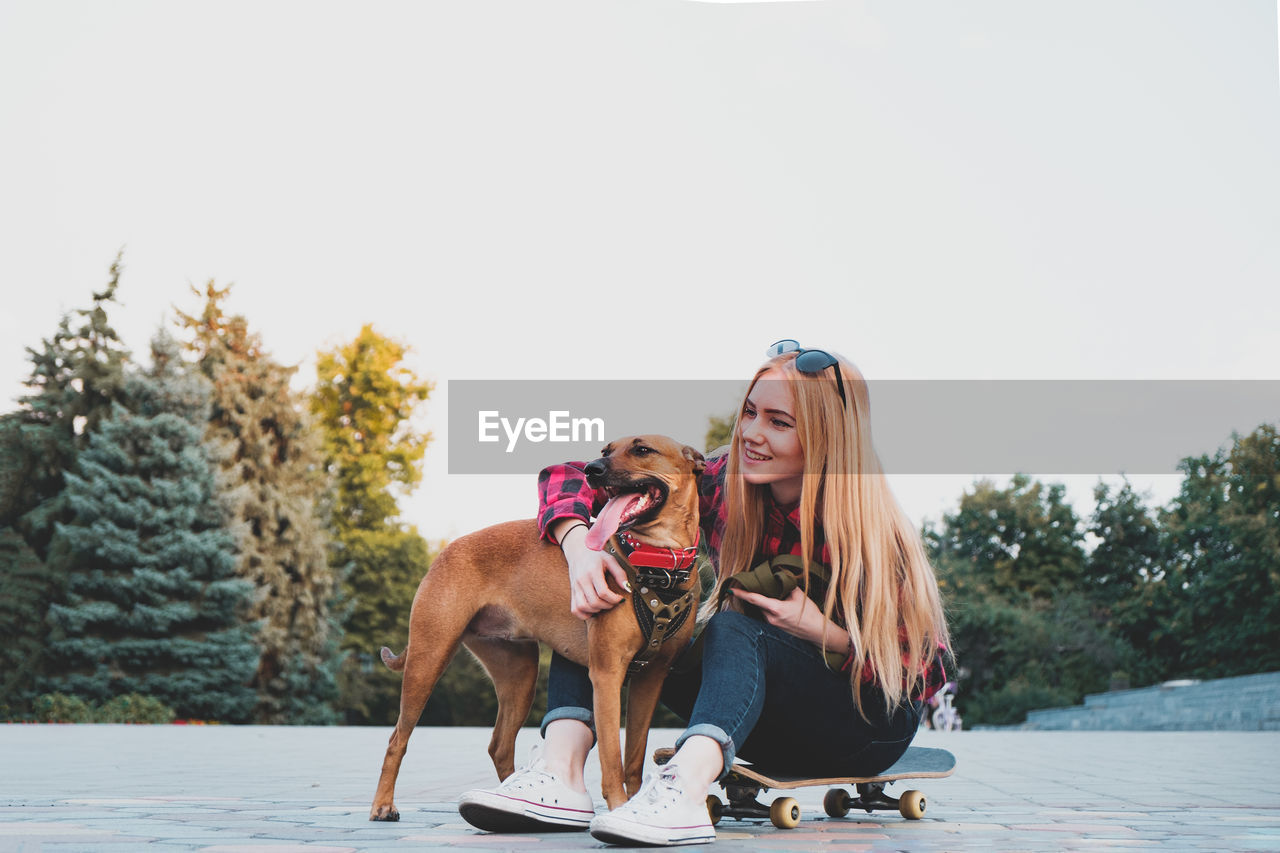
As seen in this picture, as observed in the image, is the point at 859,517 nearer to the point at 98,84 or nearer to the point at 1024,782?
the point at 1024,782

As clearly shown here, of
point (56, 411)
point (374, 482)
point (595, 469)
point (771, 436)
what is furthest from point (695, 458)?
point (374, 482)

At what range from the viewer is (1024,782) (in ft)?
17.7

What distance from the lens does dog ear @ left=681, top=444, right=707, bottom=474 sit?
3.07 meters

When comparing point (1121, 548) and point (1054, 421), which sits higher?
point (1054, 421)

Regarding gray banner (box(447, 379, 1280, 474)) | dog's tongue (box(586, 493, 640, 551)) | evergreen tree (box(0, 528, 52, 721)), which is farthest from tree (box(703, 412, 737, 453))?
dog's tongue (box(586, 493, 640, 551))

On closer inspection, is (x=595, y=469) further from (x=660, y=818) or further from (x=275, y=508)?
(x=275, y=508)

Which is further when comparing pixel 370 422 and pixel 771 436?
pixel 370 422

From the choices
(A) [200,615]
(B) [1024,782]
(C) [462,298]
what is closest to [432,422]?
(C) [462,298]

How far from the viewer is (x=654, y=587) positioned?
2811mm

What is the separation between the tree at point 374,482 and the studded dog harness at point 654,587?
2192 centimetres

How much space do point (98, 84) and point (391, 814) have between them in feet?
62.8

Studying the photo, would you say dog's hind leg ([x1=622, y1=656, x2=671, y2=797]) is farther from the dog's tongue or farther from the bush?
the bush

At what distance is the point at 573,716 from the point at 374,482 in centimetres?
2565

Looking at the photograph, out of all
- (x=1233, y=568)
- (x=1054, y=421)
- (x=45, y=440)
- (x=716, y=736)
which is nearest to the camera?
(x=716, y=736)
